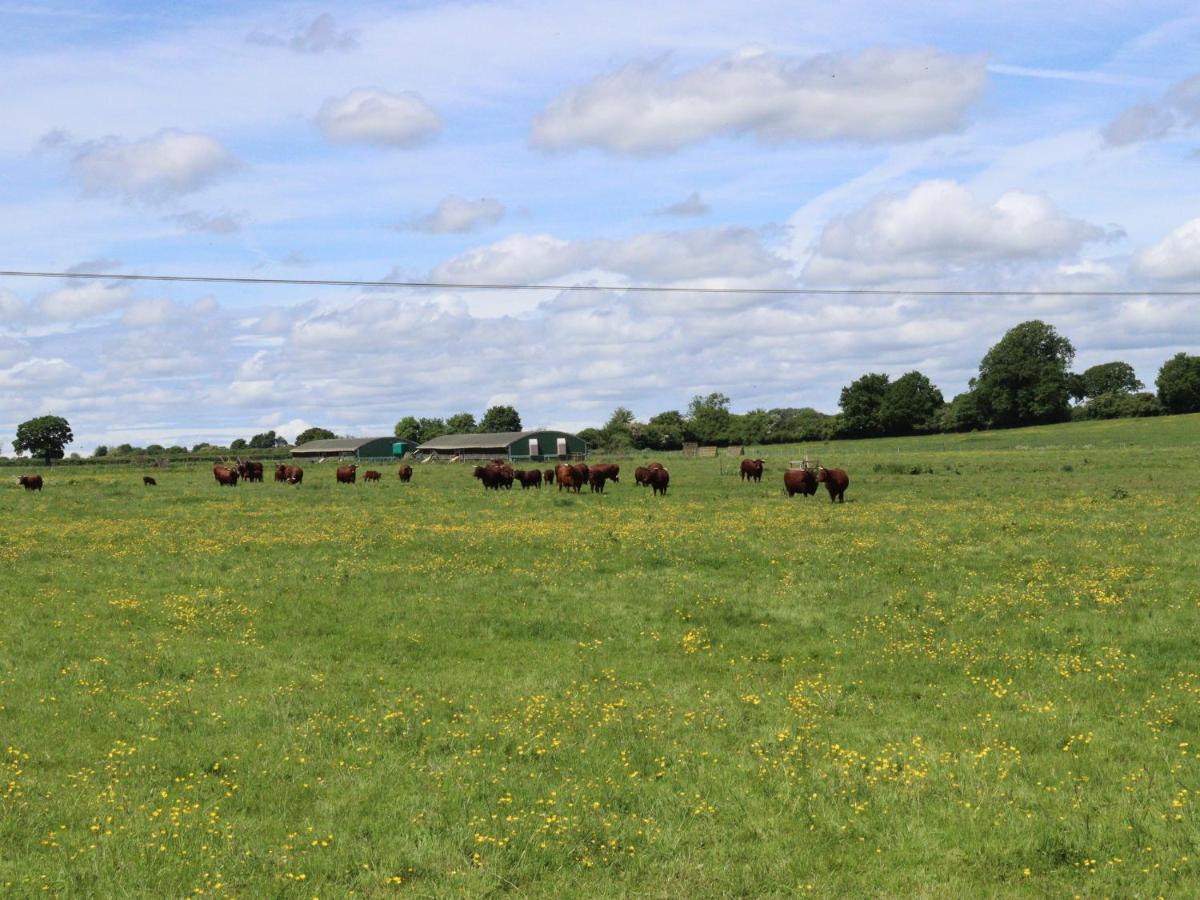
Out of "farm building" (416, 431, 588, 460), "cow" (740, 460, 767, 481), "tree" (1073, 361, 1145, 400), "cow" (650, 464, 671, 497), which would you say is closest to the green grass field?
"cow" (650, 464, 671, 497)

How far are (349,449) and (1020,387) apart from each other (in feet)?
336

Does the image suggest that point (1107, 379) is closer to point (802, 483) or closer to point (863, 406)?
point (863, 406)

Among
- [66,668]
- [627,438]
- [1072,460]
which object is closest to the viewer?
[66,668]

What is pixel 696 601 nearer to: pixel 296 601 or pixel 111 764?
pixel 296 601

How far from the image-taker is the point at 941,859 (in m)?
9.08

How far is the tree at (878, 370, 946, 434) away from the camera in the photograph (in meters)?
164

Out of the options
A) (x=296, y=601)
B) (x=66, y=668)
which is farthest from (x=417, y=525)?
(x=66, y=668)

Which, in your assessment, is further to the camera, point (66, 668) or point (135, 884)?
point (66, 668)

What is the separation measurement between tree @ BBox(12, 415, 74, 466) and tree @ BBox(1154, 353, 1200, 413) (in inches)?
6492

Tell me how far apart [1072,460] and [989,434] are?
67.0 meters

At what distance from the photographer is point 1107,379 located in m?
185

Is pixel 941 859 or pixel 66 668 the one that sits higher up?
pixel 66 668

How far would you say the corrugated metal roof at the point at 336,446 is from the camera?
16688 cm

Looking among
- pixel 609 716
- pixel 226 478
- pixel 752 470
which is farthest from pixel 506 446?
pixel 609 716
